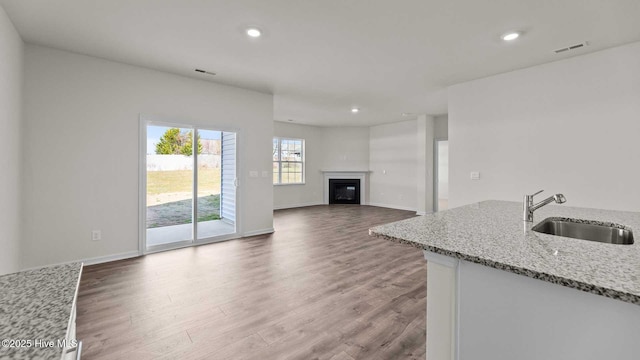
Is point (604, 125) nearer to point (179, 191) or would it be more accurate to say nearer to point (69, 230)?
point (179, 191)

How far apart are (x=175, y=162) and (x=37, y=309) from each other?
3789mm

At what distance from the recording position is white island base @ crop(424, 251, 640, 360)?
2.87 ft

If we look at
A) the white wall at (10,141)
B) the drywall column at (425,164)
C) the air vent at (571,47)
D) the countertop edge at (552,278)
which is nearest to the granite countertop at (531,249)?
the countertop edge at (552,278)

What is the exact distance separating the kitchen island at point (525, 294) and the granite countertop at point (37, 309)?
123 centimetres

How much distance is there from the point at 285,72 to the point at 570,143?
381 cm

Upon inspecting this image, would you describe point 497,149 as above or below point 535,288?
above

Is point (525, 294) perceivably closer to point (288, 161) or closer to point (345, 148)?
point (288, 161)

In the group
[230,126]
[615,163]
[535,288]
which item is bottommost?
[535,288]

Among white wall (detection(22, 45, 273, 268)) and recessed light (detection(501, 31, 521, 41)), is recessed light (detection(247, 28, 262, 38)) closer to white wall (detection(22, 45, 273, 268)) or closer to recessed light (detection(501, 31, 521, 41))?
white wall (detection(22, 45, 273, 268))

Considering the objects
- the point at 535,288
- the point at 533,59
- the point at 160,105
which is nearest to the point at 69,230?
the point at 160,105

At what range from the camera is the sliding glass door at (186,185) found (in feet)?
13.0

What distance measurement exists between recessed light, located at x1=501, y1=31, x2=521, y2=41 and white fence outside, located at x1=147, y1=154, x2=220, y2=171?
4.25 meters

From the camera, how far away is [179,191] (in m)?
4.17

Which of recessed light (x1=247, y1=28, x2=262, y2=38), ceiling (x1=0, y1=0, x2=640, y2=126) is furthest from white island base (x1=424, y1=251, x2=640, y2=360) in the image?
recessed light (x1=247, y1=28, x2=262, y2=38)
